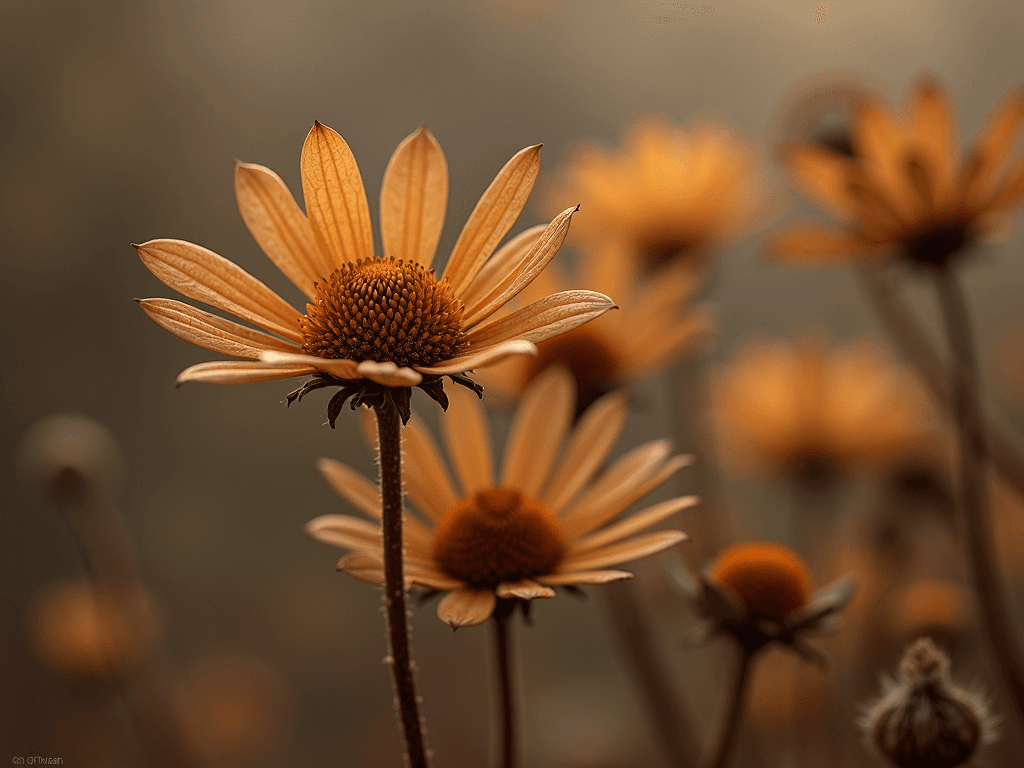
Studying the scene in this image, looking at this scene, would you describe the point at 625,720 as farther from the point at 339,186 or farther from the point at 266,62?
the point at 266,62

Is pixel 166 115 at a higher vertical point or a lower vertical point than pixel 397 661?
higher

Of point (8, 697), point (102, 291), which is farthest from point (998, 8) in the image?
point (8, 697)

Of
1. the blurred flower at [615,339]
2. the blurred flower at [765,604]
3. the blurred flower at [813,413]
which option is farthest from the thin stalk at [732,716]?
A: the blurred flower at [813,413]

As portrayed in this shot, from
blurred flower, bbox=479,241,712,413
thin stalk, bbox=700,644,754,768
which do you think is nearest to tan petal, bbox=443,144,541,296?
thin stalk, bbox=700,644,754,768

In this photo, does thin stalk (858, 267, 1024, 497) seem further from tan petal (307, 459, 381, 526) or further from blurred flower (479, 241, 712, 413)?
tan petal (307, 459, 381, 526)

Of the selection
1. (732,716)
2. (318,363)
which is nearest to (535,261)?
(318,363)
